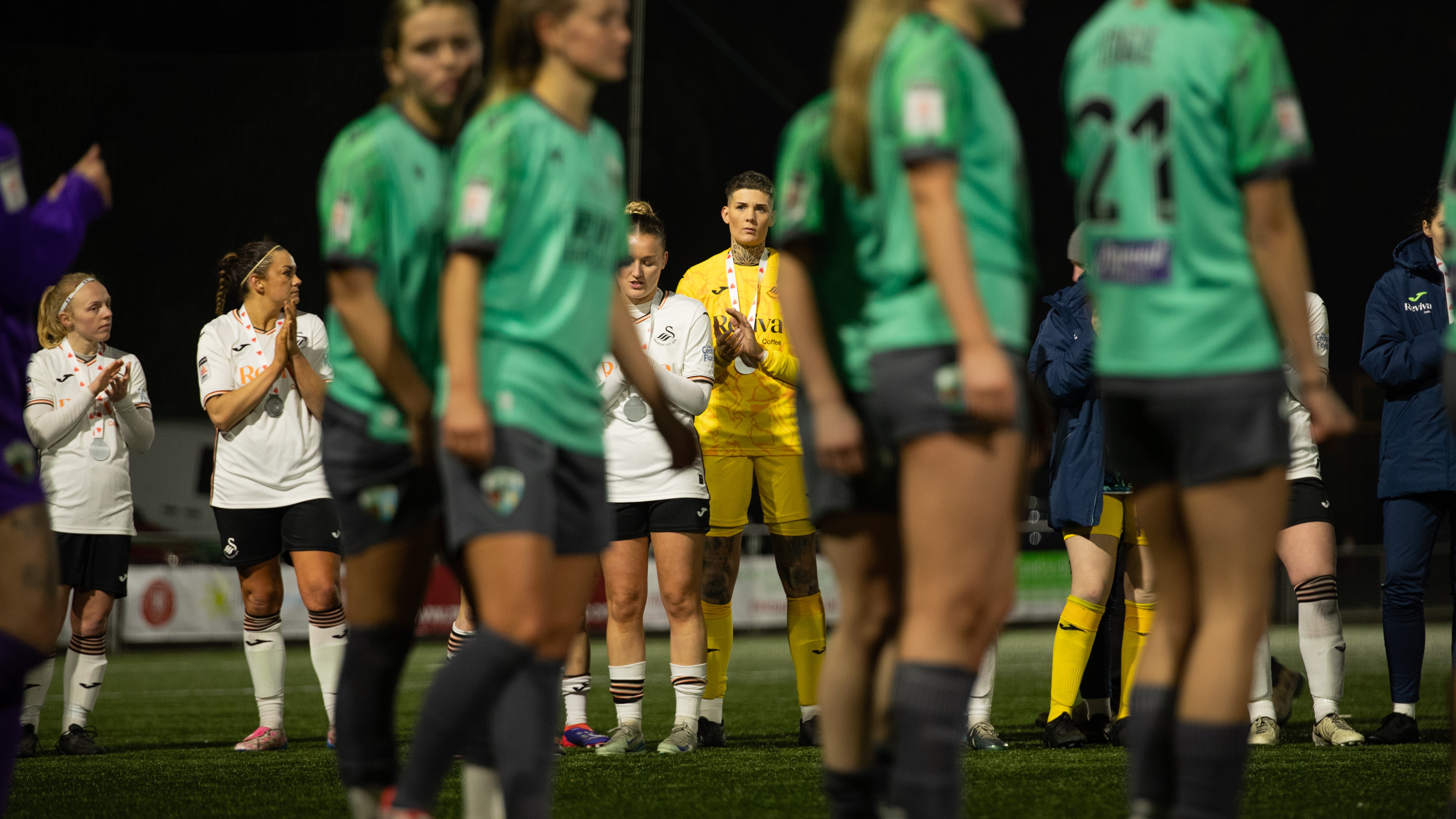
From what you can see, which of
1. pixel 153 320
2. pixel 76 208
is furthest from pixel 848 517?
pixel 153 320

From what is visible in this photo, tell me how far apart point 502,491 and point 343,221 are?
29.0 inches

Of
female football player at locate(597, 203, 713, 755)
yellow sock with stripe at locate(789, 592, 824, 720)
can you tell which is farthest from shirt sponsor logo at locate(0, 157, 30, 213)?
yellow sock with stripe at locate(789, 592, 824, 720)

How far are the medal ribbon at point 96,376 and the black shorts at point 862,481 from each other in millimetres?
4802

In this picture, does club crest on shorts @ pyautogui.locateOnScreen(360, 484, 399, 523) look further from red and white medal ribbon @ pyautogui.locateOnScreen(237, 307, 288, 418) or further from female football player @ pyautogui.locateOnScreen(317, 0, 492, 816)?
red and white medal ribbon @ pyautogui.locateOnScreen(237, 307, 288, 418)

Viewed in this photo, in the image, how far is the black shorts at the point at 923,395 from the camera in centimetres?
246

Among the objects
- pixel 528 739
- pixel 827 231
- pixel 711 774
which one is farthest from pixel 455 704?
pixel 711 774

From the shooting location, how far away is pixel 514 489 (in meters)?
2.61

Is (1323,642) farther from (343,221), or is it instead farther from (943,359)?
(343,221)

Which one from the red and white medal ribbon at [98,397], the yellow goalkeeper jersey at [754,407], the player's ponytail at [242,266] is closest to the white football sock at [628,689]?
the yellow goalkeeper jersey at [754,407]

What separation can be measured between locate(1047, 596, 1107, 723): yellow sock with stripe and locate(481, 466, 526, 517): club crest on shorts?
353 centimetres

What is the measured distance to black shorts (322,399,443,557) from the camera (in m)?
3.07

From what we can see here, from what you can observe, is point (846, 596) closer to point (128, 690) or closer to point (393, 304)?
point (393, 304)

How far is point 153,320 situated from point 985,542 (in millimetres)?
17904

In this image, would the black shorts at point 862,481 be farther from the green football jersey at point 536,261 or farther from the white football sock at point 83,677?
the white football sock at point 83,677
